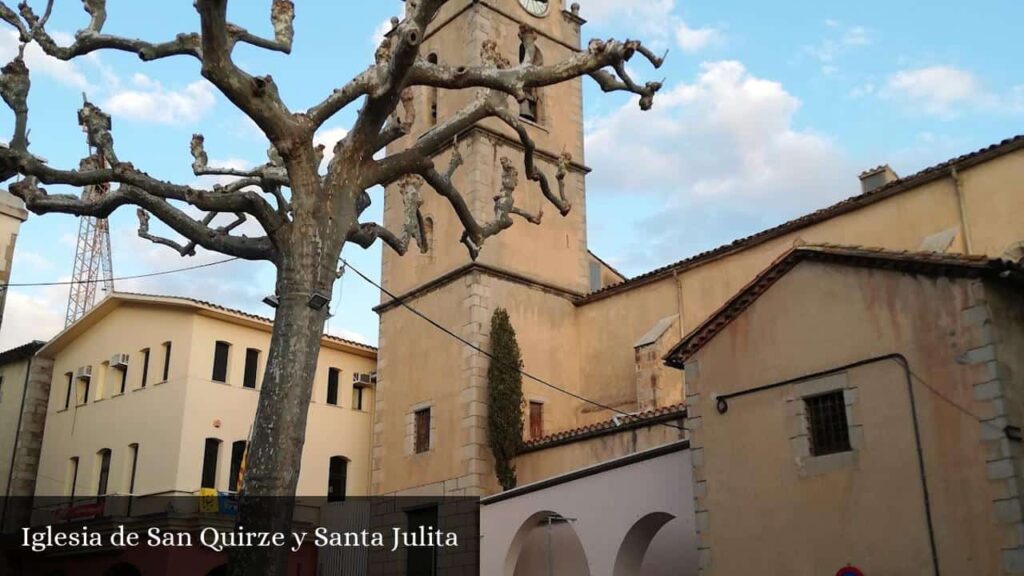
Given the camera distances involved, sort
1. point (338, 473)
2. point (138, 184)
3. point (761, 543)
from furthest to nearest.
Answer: point (338, 473) < point (761, 543) < point (138, 184)

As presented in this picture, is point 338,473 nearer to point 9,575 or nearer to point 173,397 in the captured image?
point 173,397

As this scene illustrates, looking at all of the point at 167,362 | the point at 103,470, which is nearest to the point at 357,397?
the point at 167,362

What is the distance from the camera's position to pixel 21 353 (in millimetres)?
30984

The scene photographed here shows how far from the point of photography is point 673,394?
22.0 m

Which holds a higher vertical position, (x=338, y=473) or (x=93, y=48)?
(x=93, y=48)

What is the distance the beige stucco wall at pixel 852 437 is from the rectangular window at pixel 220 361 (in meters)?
15.7

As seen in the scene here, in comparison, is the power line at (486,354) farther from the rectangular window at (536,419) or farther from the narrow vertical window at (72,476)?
the narrow vertical window at (72,476)

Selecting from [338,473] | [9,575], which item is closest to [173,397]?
[338,473]

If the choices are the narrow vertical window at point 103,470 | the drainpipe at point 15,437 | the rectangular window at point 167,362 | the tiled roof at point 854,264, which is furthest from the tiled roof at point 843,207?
the drainpipe at point 15,437

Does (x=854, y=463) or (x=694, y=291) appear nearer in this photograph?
(x=854, y=463)

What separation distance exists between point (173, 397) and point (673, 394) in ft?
43.0

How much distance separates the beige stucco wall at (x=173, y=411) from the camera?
25.3 metres

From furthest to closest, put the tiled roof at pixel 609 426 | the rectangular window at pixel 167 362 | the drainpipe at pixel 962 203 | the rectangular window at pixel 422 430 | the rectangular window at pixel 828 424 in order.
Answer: the rectangular window at pixel 167 362 → the rectangular window at pixel 422 430 → the tiled roof at pixel 609 426 → the drainpipe at pixel 962 203 → the rectangular window at pixel 828 424

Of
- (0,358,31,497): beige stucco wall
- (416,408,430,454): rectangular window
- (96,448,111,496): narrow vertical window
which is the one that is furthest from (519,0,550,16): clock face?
(0,358,31,497): beige stucco wall
